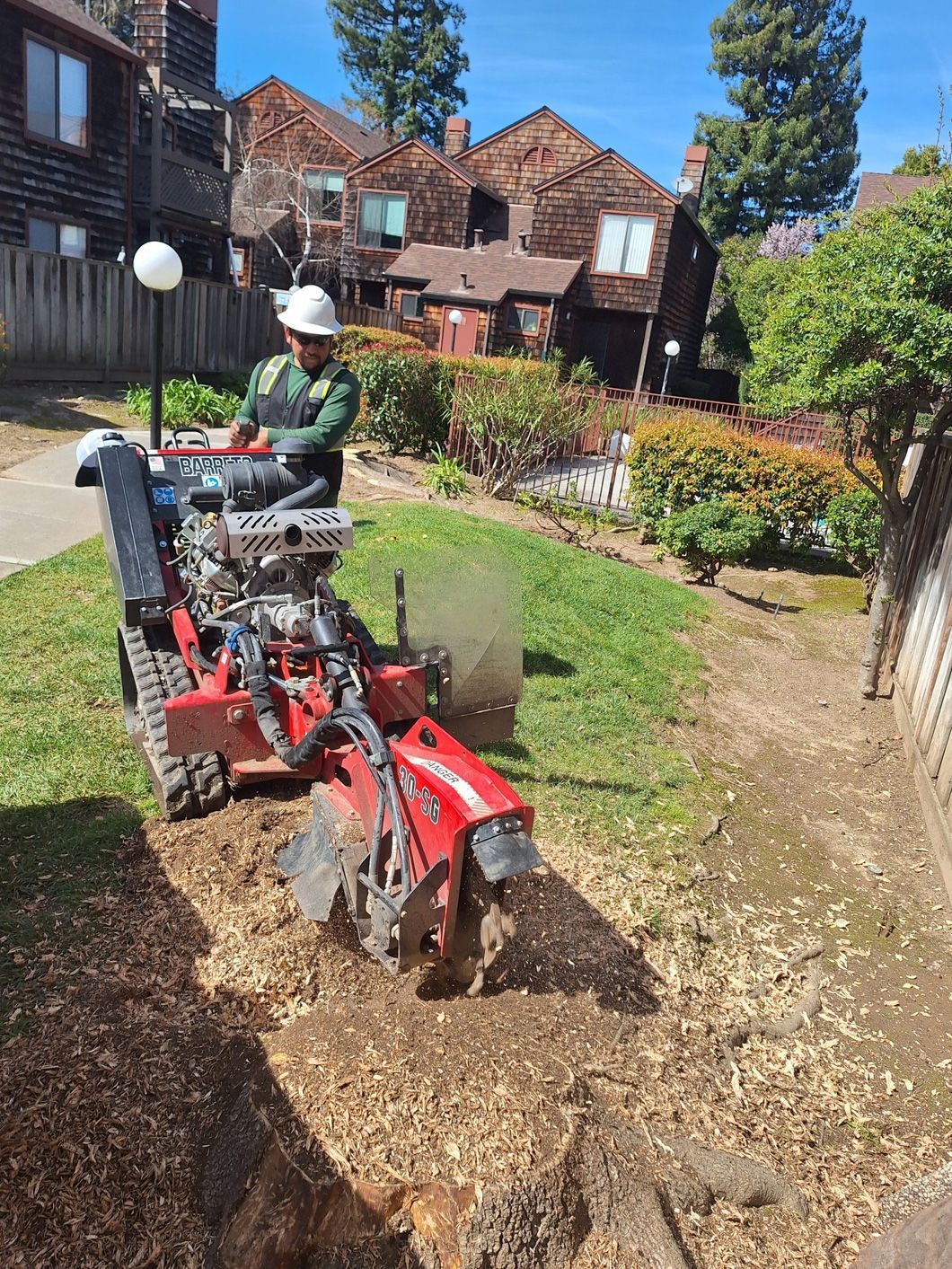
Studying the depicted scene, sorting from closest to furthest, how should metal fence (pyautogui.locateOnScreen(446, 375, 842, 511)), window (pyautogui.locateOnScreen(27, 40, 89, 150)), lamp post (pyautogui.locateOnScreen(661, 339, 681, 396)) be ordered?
1. metal fence (pyautogui.locateOnScreen(446, 375, 842, 511))
2. window (pyautogui.locateOnScreen(27, 40, 89, 150))
3. lamp post (pyautogui.locateOnScreen(661, 339, 681, 396))

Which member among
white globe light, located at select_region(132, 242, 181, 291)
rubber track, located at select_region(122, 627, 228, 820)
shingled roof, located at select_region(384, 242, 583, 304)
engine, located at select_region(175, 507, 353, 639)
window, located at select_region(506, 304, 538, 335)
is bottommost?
rubber track, located at select_region(122, 627, 228, 820)

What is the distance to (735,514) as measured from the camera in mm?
10906

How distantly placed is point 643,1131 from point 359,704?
153 centimetres

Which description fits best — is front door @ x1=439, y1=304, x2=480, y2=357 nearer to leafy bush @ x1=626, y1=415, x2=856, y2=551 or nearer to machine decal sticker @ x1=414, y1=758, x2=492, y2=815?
leafy bush @ x1=626, y1=415, x2=856, y2=551

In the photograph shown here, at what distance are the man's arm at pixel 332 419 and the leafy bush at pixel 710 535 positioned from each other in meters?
6.55

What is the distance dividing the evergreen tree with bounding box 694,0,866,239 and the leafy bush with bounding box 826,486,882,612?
130ft

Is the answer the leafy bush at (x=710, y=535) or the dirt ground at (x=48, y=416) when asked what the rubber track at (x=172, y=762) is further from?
the leafy bush at (x=710, y=535)

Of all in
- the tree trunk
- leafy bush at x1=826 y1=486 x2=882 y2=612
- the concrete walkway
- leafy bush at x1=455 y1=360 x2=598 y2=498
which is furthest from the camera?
leafy bush at x1=455 y1=360 x2=598 y2=498

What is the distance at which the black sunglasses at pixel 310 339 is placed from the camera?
425 cm

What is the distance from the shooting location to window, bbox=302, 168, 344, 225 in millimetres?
30656

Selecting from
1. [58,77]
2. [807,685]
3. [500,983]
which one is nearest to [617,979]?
[500,983]

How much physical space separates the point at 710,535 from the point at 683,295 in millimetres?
20938

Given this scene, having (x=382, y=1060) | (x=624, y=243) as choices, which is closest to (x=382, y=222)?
(x=624, y=243)

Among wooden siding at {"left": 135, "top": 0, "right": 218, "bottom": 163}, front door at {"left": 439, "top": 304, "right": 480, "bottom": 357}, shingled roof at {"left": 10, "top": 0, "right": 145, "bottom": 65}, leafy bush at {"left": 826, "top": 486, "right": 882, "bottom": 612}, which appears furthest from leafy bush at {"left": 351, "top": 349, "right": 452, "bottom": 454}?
wooden siding at {"left": 135, "top": 0, "right": 218, "bottom": 163}
